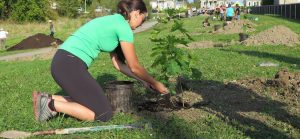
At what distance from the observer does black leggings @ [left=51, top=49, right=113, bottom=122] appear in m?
5.65

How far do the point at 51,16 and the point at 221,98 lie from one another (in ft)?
199

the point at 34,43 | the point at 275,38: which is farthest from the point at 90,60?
the point at 34,43

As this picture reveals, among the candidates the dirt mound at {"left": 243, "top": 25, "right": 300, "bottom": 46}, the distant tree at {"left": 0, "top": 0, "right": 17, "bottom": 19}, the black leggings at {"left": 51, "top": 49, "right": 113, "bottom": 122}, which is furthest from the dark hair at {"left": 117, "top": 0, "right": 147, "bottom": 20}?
the distant tree at {"left": 0, "top": 0, "right": 17, "bottom": 19}

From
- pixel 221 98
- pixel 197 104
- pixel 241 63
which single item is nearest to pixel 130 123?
pixel 197 104

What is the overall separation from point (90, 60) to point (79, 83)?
0.33 m

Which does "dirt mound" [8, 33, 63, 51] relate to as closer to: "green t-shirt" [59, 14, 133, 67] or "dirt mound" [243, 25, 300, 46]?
"dirt mound" [243, 25, 300, 46]

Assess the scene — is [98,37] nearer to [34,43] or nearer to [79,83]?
[79,83]

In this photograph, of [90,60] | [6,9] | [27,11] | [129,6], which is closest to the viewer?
[129,6]

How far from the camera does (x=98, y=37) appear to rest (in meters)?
5.66

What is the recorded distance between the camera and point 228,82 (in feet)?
27.3

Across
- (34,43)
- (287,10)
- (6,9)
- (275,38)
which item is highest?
(6,9)

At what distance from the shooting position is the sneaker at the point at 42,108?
5801mm

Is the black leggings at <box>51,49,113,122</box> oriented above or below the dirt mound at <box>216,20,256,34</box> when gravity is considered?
above

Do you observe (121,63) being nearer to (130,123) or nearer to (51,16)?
(130,123)
